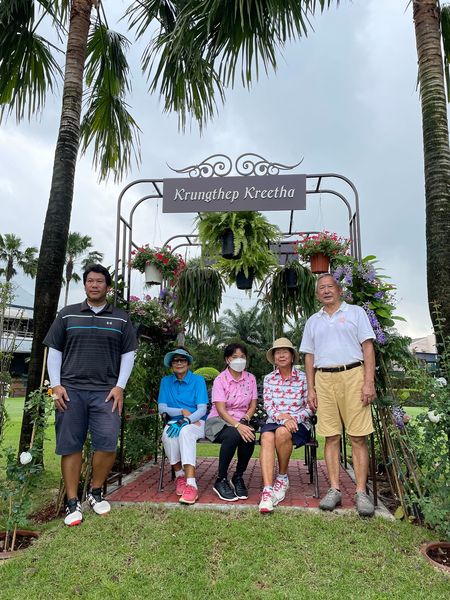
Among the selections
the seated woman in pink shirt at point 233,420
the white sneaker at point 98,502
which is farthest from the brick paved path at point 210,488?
the white sneaker at point 98,502

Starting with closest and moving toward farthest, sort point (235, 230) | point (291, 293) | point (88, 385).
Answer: point (88, 385), point (235, 230), point (291, 293)

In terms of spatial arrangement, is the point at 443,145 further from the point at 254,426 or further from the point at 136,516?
the point at 136,516

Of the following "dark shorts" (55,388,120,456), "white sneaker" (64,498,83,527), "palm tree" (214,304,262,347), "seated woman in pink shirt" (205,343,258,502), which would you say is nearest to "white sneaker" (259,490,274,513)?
"seated woman in pink shirt" (205,343,258,502)

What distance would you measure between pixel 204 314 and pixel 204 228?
1.35m

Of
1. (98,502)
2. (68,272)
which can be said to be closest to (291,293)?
(98,502)

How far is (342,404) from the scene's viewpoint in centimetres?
361

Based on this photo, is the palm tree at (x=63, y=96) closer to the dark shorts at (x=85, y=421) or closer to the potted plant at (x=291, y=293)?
the dark shorts at (x=85, y=421)

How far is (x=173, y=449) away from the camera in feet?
13.3

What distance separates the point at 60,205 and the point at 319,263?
2816 millimetres

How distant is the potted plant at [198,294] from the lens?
18.3ft

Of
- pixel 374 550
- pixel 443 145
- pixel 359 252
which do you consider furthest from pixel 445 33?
pixel 374 550

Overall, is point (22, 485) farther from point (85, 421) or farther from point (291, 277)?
point (291, 277)

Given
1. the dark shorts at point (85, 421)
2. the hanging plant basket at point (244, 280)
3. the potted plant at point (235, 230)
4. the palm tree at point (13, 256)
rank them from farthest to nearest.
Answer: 1. the palm tree at point (13, 256)
2. the hanging plant basket at point (244, 280)
3. the potted plant at point (235, 230)
4. the dark shorts at point (85, 421)

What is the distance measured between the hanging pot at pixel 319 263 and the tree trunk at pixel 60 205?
2653 mm
